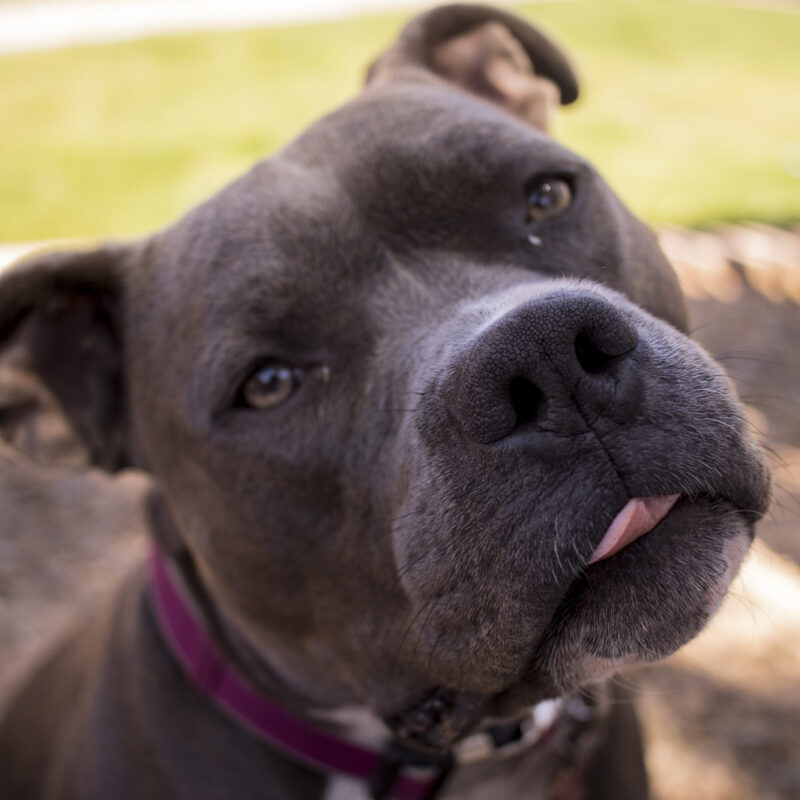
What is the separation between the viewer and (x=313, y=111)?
39.9ft

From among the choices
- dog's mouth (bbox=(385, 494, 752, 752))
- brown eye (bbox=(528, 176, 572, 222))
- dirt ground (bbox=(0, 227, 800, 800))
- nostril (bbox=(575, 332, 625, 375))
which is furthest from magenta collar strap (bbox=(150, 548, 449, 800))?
brown eye (bbox=(528, 176, 572, 222))

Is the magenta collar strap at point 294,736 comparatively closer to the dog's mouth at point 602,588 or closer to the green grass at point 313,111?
the dog's mouth at point 602,588

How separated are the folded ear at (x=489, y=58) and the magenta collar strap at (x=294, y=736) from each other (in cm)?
212

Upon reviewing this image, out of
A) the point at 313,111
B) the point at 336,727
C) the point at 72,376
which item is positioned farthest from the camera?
the point at 313,111

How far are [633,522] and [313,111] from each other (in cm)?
1130

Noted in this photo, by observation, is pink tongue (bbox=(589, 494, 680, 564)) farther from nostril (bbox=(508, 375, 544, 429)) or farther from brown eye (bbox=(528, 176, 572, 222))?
brown eye (bbox=(528, 176, 572, 222))

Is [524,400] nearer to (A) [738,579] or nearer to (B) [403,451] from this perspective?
(B) [403,451]

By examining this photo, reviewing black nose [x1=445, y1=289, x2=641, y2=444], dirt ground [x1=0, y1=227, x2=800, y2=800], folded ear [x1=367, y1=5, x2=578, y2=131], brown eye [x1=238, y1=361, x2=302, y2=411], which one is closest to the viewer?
black nose [x1=445, y1=289, x2=641, y2=444]

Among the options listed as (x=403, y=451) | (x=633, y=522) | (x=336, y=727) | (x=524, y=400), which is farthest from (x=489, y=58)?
(x=336, y=727)

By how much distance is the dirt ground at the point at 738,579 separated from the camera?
393 centimetres

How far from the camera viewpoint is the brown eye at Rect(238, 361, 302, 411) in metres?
2.41

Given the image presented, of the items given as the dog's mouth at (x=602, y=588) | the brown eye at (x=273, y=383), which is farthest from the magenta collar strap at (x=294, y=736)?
the brown eye at (x=273, y=383)

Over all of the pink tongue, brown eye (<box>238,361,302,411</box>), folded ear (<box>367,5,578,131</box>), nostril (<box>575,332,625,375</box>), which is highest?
nostril (<box>575,332,625,375</box>)

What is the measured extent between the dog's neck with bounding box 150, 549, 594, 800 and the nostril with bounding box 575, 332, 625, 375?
137cm
